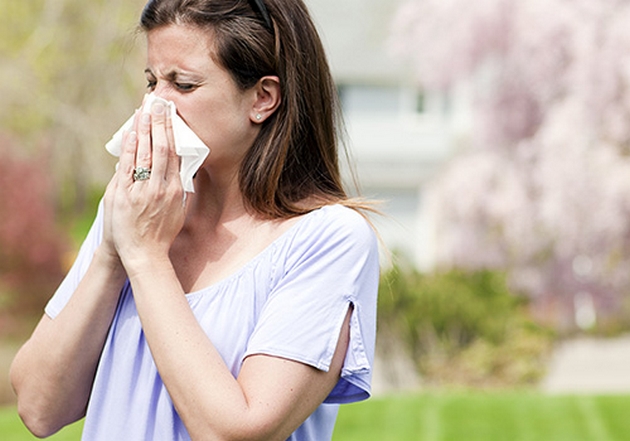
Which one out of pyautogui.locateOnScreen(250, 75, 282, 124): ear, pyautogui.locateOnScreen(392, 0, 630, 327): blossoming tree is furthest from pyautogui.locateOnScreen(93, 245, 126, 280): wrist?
pyautogui.locateOnScreen(392, 0, 630, 327): blossoming tree

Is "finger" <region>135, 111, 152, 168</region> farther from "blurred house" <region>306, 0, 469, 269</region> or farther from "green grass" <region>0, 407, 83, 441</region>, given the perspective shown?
"blurred house" <region>306, 0, 469, 269</region>

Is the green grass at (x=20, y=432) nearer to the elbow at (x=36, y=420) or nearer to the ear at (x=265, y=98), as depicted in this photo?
the elbow at (x=36, y=420)

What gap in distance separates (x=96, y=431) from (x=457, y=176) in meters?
12.1

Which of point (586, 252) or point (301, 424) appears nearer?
point (301, 424)

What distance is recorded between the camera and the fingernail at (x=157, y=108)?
1960 mm

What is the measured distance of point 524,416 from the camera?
8.34 metres

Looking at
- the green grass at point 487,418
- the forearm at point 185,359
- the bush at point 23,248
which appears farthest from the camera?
the bush at point 23,248

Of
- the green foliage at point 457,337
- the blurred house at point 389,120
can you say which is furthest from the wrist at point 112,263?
the blurred house at point 389,120

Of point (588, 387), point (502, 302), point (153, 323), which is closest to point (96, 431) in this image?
point (153, 323)

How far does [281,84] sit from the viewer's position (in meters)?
2.08

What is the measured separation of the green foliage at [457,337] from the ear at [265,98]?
377 inches

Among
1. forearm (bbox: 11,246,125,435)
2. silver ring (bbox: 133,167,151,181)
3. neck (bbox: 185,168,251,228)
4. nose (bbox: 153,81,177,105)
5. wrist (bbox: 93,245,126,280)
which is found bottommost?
forearm (bbox: 11,246,125,435)

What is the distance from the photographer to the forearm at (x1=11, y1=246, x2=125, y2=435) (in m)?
1.99

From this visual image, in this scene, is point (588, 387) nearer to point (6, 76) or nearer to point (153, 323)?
point (6, 76)
